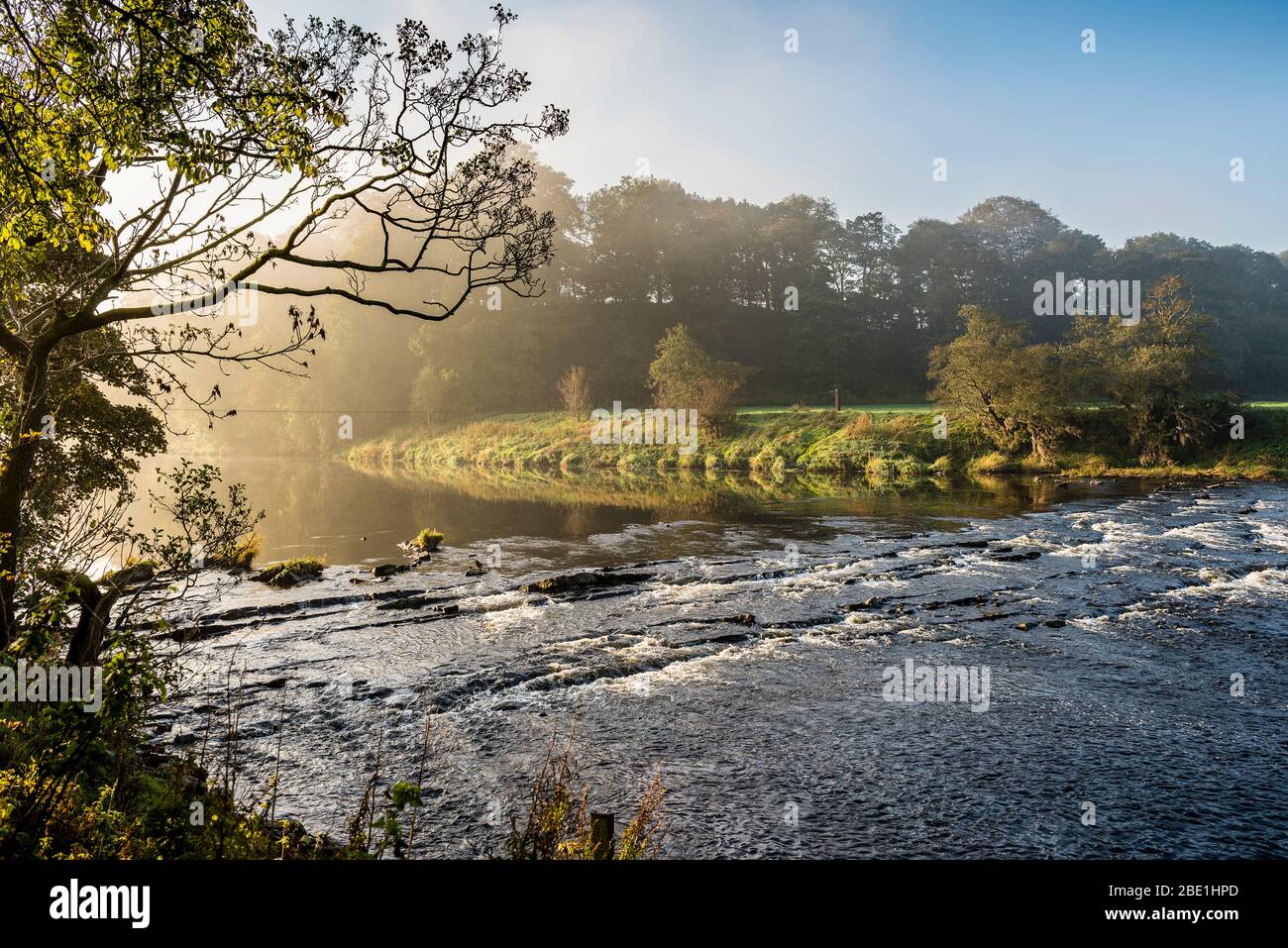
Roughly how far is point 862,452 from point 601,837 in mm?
45086

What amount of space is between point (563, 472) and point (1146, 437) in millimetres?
36954

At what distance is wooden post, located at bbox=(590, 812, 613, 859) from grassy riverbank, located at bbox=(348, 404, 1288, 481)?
41422 millimetres

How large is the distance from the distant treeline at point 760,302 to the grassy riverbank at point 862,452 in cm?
2021

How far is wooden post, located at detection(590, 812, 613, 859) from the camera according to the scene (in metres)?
5.68

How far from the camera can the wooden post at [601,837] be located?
568 centimetres

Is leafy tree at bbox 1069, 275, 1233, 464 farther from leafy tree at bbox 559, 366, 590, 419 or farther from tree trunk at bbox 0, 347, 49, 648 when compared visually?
tree trunk at bbox 0, 347, 49, 648

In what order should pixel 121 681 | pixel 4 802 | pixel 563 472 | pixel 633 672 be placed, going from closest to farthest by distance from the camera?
pixel 121 681 → pixel 4 802 → pixel 633 672 → pixel 563 472

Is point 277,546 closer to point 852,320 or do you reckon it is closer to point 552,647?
point 552,647

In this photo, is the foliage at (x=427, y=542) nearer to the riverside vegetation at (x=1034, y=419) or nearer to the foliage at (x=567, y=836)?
the foliage at (x=567, y=836)

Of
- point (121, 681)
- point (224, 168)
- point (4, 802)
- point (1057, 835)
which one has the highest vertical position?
point (224, 168)

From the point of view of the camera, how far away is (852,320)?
86.9 m

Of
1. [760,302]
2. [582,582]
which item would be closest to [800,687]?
[582,582]

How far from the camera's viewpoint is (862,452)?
158 feet
